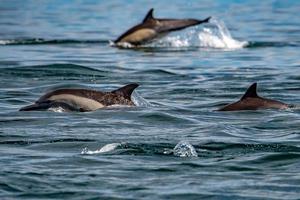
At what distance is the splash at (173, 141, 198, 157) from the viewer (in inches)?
435

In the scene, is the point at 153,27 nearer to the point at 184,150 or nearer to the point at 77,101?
the point at 77,101

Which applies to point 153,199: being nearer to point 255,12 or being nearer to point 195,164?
point 195,164

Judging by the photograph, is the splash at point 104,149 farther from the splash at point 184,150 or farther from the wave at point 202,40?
the wave at point 202,40

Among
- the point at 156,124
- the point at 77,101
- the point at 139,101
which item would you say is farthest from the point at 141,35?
the point at 156,124

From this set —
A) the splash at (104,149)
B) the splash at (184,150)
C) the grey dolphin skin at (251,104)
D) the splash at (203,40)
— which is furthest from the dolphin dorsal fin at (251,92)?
the splash at (203,40)

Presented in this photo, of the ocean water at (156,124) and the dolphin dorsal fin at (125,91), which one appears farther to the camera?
the dolphin dorsal fin at (125,91)

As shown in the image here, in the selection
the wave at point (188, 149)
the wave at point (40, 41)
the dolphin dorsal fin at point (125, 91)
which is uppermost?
the wave at point (40, 41)

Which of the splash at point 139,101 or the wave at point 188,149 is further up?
the splash at point 139,101

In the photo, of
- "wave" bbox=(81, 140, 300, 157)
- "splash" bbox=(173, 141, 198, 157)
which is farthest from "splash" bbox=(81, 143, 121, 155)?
"splash" bbox=(173, 141, 198, 157)

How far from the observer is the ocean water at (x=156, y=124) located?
980 cm

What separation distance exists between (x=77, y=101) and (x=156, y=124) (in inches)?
47.1

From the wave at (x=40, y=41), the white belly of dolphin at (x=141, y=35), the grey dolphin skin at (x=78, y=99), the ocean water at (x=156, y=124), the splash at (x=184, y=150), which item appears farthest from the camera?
the wave at (x=40, y=41)

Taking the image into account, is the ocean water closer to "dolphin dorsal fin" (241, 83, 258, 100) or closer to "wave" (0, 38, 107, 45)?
"wave" (0, 38, 107, 45)

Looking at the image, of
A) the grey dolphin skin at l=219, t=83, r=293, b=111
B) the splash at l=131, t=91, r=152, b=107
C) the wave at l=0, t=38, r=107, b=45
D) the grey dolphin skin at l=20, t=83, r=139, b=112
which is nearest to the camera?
the grey dolphin skin at l=20, t=83, r=139, b=112
